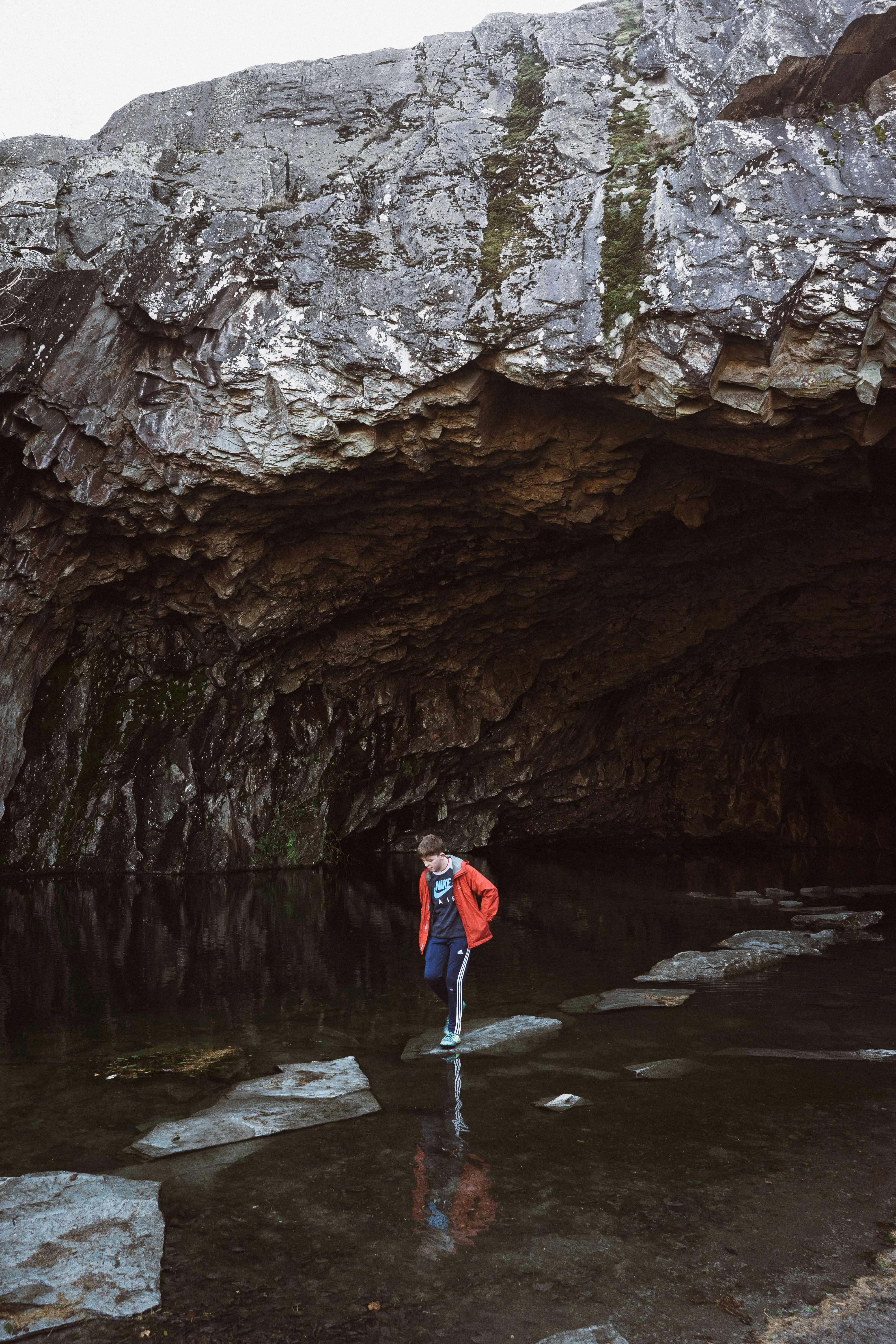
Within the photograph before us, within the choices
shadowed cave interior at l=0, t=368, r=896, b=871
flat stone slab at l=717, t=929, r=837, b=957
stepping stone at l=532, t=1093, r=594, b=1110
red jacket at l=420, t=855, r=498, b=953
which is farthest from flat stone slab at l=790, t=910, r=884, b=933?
stepping stone at l=532, t=1093, r=594, b=1110

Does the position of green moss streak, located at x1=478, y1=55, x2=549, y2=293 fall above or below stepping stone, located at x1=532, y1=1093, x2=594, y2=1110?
above

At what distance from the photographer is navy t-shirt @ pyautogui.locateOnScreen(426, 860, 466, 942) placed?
6.51 meters

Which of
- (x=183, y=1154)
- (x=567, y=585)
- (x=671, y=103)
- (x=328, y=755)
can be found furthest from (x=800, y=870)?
(x=183, y=1154)

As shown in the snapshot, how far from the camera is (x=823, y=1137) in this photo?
452 centimetres

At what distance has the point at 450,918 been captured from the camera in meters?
6.53

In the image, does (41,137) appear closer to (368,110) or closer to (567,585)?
(368,110)

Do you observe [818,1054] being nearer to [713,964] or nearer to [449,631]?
[713,964]

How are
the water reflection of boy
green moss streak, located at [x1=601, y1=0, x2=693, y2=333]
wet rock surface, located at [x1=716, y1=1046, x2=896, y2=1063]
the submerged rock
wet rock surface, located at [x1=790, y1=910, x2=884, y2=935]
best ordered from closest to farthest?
the water reflection of boy → the submerged rock → wet rock surface, located at [x1=716, y1=1046, x2=896, y2=1063] → green moss streak, located at [x1=601, y1=0, x2=693, y2=333] → wet rock surface, located at [x1=790, y1=910, x2=884, y2=935]

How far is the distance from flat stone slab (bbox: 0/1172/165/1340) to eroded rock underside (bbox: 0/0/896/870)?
9.60m

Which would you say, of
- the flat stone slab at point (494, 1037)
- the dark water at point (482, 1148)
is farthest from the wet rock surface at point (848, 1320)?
the flat stone slab at point (494, 1037)

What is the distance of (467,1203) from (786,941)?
24.3 ft

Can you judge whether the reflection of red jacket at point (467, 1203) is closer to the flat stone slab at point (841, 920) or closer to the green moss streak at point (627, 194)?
the flat stone slab at point (841, 920)

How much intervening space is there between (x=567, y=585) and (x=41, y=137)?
11.5m

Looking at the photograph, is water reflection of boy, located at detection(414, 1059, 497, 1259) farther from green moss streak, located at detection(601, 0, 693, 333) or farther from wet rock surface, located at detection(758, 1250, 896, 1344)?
green moss streak, located at detection(601, 0, 693, 333)
